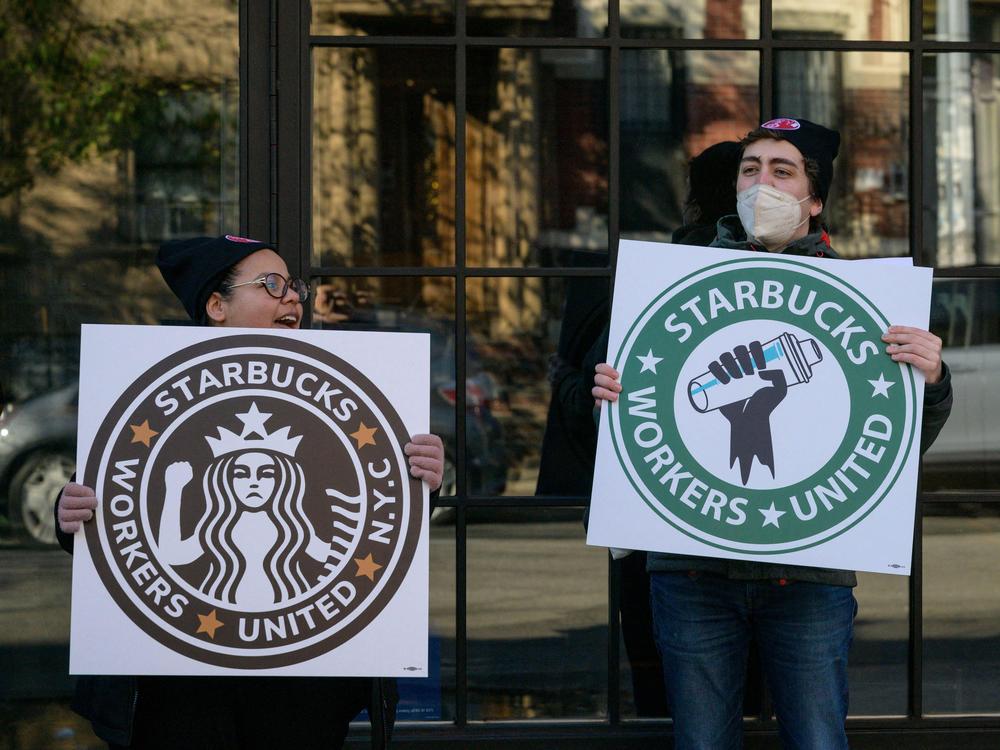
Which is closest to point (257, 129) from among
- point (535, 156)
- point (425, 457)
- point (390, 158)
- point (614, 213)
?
point (390, 158)

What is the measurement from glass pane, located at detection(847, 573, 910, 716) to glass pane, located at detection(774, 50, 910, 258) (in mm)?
1131

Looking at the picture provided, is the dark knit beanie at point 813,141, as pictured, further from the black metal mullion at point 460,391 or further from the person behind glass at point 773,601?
the black metal mullion at point 460,391

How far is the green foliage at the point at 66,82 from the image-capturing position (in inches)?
169

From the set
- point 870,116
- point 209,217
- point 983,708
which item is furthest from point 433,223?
point 983,708

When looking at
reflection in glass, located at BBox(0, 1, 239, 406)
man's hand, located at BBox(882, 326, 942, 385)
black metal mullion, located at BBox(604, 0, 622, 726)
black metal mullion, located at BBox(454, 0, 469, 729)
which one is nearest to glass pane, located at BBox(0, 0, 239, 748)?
reflection in glass, located at BBox(0, 1, 239, 406)

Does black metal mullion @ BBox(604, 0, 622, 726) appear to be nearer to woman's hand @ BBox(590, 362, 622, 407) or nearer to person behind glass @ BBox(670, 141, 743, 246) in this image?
person behind glass @ BBox(670, 141, 743, 246)

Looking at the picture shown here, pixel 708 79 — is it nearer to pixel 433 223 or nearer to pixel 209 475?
pixel 433 223

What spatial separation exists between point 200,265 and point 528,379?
162 cm

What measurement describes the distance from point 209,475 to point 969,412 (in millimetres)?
2656

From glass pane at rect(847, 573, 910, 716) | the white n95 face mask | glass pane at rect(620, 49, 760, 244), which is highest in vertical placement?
glass pane at rect(620, 49, 760, 244)

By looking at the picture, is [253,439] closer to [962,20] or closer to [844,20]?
[844,20]

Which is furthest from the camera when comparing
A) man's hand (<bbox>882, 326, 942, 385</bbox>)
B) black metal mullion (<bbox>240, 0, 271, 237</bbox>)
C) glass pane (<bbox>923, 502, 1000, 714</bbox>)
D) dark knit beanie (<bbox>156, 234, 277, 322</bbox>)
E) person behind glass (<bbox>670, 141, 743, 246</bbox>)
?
glass pane (<bbox>923, 502, 1000, 714</bbox>)

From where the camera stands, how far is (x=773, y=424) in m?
3.01

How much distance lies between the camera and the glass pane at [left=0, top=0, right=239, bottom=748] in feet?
13.8
